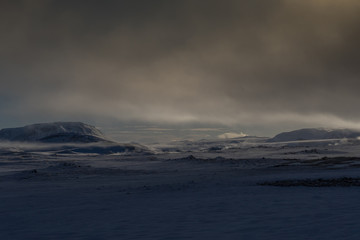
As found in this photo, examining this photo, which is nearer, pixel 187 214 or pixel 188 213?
pixel 187 214

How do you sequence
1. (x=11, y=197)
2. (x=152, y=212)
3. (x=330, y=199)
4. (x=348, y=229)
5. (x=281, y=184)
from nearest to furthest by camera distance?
(x=348, y=229)
(x=152, y=212)
(x=330, y=199)
(x=11, y=197)
(x=281, y=184)

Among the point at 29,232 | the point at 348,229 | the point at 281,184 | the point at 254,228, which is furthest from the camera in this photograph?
the point at 281,184

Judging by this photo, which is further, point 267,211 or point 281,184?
point 281,184

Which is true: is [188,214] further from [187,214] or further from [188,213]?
[188,213]

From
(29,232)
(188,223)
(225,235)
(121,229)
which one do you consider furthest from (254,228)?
(29,232)

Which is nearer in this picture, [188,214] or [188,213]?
[188,214]

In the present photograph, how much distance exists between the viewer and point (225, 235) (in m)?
10.8

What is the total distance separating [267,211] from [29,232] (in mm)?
9658

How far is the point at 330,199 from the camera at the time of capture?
16.5 m

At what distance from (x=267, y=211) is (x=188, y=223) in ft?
12.5

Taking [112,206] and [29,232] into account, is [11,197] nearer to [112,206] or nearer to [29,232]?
[112,206]

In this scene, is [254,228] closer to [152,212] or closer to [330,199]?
[152,212]

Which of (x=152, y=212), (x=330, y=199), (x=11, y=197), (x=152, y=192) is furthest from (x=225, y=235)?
(x=11, y=197)

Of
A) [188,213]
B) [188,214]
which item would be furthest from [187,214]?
[188,213]
